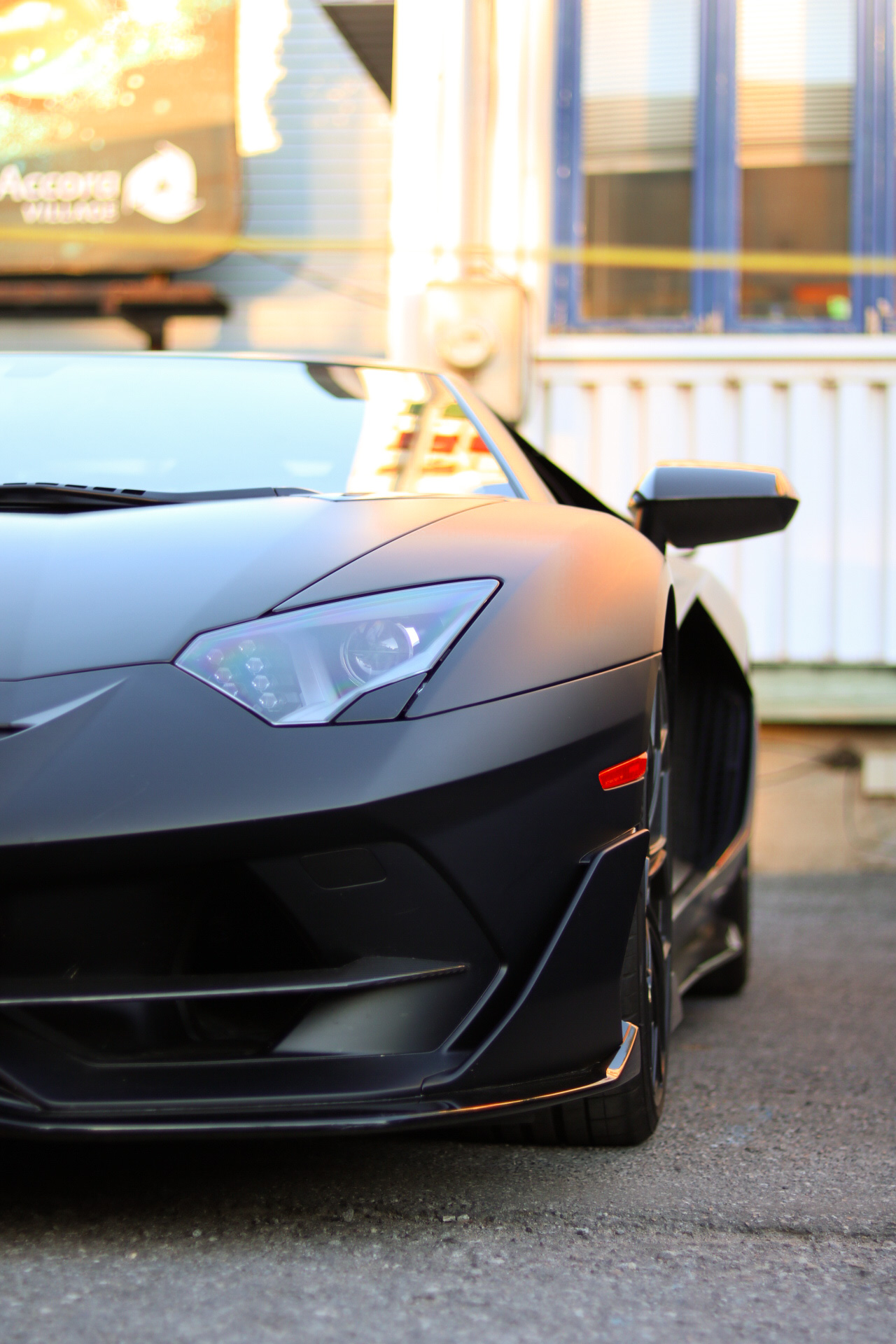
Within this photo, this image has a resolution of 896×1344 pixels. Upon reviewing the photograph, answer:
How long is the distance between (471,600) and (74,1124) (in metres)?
0.73

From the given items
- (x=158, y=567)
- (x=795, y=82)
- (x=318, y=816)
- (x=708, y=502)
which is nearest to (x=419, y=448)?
(x=708, y=502)

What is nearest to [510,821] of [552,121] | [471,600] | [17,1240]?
[471,600]

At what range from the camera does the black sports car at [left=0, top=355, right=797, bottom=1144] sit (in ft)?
4.78

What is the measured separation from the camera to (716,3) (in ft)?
20.5

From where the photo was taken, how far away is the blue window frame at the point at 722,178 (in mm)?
6160

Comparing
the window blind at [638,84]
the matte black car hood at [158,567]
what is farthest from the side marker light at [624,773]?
the window blind at [638,84]

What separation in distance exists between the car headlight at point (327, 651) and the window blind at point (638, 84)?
5.31 metres

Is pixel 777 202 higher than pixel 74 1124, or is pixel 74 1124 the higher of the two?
pixel 777 202

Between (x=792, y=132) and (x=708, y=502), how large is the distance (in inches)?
184

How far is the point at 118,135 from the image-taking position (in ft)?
23.4

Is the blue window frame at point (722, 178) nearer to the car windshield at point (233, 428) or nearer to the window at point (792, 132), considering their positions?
the window at point (792, 132)

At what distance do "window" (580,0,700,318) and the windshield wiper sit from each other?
4.65 meters

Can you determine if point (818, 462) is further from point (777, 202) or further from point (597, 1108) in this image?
point (597, 1108)

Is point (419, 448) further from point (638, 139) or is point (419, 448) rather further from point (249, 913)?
point (638, 139)
